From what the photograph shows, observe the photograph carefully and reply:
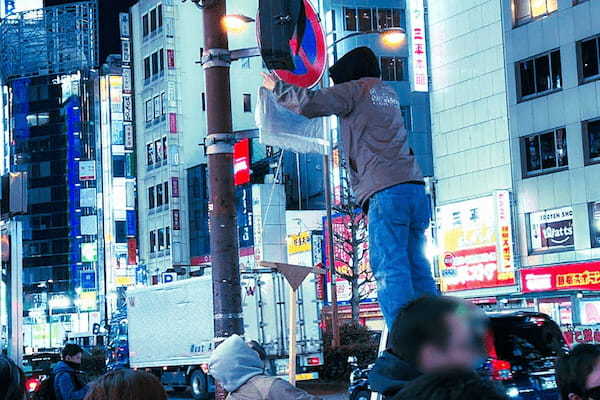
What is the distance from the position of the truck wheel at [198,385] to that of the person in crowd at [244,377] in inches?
1052

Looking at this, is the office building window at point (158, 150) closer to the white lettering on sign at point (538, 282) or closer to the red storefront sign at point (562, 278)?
the red storefront sign at point (562, 278)

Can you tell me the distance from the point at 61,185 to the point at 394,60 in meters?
56.3

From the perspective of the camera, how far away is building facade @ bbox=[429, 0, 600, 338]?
40844mm

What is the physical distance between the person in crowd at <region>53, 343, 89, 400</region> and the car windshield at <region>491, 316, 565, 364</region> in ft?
18.7

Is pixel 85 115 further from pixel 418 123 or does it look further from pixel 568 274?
pixel 568 274

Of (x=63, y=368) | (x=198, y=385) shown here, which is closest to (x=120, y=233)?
(x=198, y=385)

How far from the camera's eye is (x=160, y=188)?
3014 inches

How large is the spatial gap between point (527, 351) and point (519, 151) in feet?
101

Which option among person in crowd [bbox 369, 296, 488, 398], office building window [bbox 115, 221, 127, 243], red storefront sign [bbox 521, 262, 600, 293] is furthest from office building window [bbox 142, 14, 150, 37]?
person in crowd [bbox 369, 296, 488, 398]

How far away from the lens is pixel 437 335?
305 cm

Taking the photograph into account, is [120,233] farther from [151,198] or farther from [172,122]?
[172,122]

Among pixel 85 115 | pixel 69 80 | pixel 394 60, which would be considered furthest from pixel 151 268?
pixel 69 80

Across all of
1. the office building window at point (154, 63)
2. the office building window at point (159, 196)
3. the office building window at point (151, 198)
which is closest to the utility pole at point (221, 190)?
the office building window at point (159, 196)

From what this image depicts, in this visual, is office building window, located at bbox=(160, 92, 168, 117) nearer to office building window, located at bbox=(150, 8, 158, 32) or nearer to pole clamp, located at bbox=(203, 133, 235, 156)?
office building window, located at bbox=(150, 8, 158, 32)
